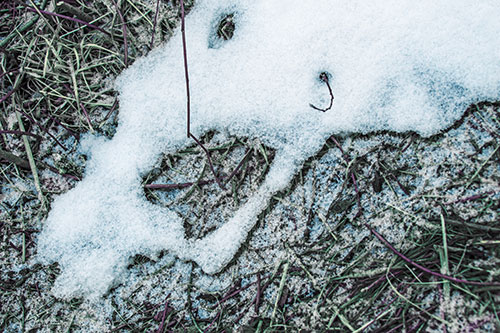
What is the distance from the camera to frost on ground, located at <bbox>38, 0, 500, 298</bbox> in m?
1.39

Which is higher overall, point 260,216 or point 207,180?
point 207,180

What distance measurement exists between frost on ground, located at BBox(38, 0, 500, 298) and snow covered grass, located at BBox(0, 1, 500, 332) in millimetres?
54

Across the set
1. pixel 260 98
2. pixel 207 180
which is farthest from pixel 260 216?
pixel 260 98

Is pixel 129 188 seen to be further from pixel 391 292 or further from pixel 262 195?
pixel 391 292

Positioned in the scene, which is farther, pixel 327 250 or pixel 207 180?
pixel 207 180

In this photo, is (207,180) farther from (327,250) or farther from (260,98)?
(327,250)

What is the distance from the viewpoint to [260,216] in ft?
4.78

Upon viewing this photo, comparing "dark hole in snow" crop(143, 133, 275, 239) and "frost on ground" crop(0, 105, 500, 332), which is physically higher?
"dark hole in snow" crop(143, 133, 275, 239)

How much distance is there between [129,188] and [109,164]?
15cm

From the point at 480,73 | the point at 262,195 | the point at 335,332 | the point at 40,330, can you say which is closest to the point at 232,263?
the point at 262,195

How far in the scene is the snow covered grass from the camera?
1313 millimetres

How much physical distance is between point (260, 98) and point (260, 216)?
50cm

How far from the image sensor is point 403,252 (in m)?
1.34

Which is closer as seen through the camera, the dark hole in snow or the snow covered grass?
the snow covered grass
